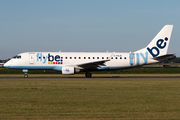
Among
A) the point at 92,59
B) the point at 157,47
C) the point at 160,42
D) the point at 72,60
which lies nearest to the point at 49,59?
the point at 72,60

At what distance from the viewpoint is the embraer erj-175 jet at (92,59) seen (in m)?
38.8

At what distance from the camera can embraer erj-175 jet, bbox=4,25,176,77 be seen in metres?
38.8

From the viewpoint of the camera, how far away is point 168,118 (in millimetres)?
10758

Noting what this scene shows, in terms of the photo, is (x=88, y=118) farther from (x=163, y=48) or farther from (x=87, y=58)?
(x=163, y=48)

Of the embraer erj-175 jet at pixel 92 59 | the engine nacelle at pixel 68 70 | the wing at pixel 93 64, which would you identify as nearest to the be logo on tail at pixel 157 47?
the embraer erj-175 jet at pixel 92 59

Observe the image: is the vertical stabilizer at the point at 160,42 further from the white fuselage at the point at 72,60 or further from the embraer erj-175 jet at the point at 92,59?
the white fuselage at the point at 72,60

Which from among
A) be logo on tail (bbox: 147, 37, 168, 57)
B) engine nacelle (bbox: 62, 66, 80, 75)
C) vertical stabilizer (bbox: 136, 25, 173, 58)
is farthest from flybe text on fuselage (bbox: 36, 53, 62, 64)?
be logo on tail (bbox: 147, 37, 168, 57)

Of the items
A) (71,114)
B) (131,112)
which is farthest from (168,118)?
(71,114)

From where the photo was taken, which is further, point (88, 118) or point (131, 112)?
point (131, 112)

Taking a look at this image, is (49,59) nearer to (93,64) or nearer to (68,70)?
(68,70)

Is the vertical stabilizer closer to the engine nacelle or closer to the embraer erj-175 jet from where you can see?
the embraer erj-175 jet

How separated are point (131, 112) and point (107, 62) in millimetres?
28439

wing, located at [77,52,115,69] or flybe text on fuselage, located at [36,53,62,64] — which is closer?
wing, located at [77,52,115,69]

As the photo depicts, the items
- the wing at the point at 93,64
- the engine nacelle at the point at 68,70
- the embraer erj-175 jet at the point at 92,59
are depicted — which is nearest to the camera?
the engine nacelle at the point at 68,70
